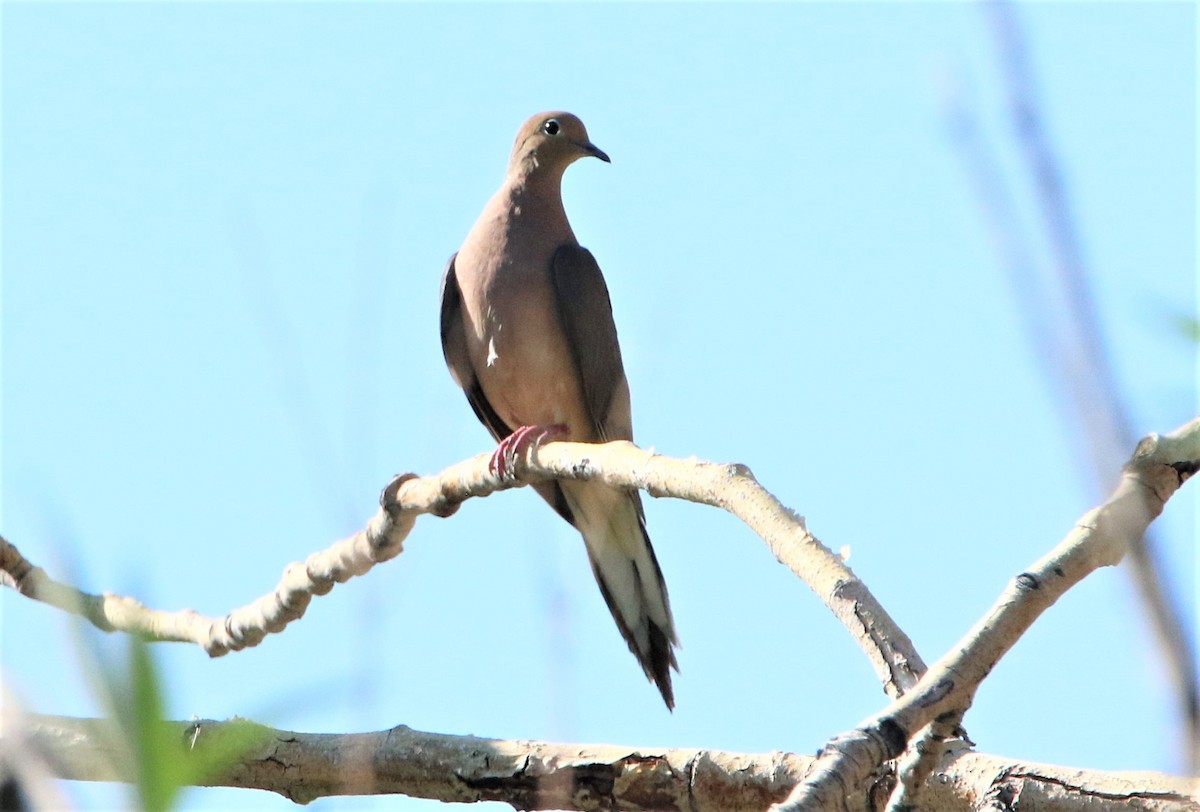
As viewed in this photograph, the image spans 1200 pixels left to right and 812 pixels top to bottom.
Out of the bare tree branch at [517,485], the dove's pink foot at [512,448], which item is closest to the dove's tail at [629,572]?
the dove's pink foot at [512,448]

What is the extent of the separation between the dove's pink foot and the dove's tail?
0.29 m

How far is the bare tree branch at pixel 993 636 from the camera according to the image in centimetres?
200

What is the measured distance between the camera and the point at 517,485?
172 inches

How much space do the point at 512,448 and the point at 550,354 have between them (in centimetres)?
137

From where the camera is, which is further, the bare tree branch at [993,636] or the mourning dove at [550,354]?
the mourning dove at [550,354]

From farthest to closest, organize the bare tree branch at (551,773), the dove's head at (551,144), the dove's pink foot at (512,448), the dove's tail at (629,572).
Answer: the dove's head at (551,144)
the dove's tail at (629,572)
the dove's pink foot at (512,448)
the bare tree branch at (551,773)

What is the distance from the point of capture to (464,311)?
6086mm

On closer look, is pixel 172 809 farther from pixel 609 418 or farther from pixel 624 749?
pixel 609 418

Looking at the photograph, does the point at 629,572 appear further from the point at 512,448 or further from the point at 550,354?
the point at 512,448

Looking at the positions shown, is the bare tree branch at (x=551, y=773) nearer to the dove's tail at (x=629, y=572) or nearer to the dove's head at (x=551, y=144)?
the dove's tail at (x=629, y=572)

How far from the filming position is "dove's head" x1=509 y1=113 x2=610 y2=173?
6.67 m

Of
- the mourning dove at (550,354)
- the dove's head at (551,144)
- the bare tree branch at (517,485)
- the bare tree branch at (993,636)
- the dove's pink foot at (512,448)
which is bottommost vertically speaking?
Result: the bare tree branch at (993,636)

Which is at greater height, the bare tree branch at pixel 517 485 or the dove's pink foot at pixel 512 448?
the dove's pink foot at pixel 512 448

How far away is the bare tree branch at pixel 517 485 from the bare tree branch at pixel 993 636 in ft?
1.59
